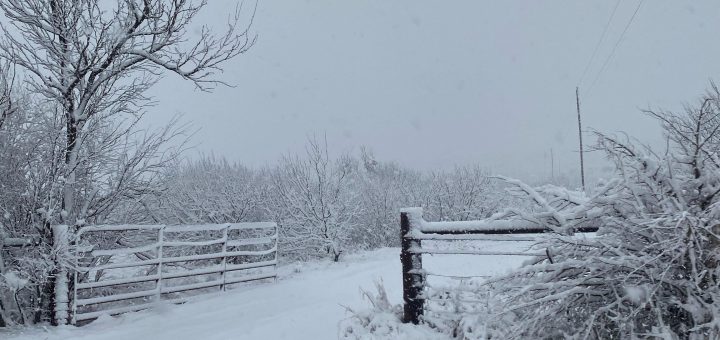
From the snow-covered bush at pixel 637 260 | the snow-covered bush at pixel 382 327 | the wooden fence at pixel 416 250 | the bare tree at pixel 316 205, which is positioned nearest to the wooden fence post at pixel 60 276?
the snow-covered bush at pixel 382 327

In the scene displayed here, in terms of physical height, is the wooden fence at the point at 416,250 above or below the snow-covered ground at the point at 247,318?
above

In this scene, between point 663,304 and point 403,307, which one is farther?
point 403,307

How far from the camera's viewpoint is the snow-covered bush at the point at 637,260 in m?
2.04

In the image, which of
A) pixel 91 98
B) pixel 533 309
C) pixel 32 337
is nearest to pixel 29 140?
pixel 91 98

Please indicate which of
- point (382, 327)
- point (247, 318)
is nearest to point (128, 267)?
point (247, 318)

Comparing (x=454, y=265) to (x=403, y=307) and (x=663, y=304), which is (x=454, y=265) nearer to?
(x=403, y=307)

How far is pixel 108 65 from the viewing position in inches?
244

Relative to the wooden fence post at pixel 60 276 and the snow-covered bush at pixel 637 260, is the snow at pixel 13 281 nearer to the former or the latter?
the wooden fence post at pixel 60 276

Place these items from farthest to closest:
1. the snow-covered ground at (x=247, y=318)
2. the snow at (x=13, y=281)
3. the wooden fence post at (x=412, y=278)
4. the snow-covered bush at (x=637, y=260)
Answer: the snow at (x=13, y=281) < the snow-covered ground at (x=247, y=318) < the wooden fence post at (x=412, y=278) < the snow-covered bush at (x=637, y=260)

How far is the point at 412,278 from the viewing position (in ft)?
12.6

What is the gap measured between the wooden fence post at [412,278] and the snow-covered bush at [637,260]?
52.8 inches

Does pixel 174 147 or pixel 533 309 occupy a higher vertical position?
pixel 174 147

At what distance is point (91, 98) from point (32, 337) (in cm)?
299

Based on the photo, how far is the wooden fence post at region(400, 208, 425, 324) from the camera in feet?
12.6
